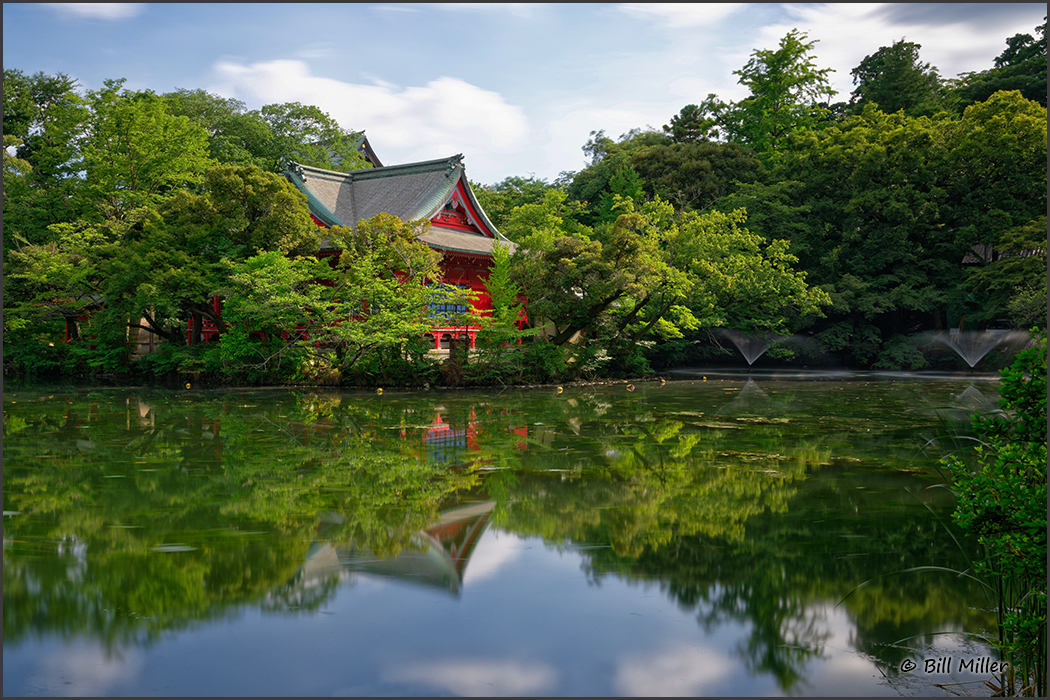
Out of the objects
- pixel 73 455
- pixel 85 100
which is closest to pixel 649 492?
pixel 73 455

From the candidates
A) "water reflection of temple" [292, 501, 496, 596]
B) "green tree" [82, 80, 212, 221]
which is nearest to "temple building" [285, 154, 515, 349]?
"green tree" [82, 80, 212, 221]

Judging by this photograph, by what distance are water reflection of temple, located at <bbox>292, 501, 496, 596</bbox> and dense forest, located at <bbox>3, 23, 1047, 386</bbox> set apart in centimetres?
1125

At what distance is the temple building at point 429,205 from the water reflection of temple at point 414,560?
45.5ft

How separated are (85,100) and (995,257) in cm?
A: 2935

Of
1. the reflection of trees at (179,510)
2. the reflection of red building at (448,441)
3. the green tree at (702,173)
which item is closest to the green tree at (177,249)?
the reflection of trees at (179,510)

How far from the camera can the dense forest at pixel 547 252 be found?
16.8 metres

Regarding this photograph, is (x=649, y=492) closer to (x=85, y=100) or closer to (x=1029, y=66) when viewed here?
(x=85, y=100)

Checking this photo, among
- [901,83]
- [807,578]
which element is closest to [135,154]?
[807,578]

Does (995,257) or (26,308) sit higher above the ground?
(995,257)

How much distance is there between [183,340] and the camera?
62.5 ft

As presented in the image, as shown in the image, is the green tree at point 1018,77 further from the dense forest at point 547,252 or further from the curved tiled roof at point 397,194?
the curved tiled roof at point 397,194

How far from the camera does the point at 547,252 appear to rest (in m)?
17.8

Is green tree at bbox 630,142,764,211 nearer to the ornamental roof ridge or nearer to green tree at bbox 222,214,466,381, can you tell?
the ornamental roof ridge

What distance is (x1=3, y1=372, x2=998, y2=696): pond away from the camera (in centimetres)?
305
